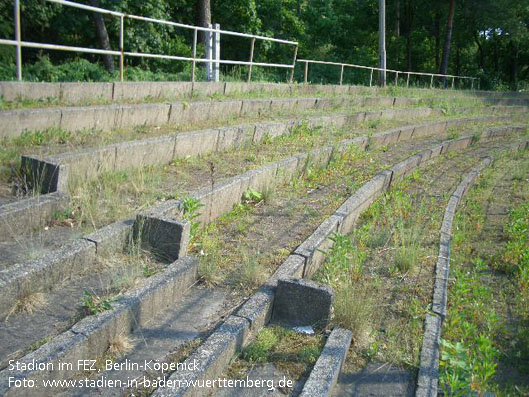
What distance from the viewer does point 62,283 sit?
12.5ft

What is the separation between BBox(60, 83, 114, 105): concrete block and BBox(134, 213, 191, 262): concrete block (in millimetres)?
3774

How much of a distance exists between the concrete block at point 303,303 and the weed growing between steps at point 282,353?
12 cm

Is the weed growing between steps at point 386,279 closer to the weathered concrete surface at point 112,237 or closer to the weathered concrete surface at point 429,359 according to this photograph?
the weathered concrete surface at point 429,359

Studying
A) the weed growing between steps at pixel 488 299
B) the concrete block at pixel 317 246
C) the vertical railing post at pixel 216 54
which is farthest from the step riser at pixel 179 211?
the vertical railing post at pixel 216 54

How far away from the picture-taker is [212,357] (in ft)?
10.2

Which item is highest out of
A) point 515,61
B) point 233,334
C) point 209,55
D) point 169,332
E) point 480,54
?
point 480,54

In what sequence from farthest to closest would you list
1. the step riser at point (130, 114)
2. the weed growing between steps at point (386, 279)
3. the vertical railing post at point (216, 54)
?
the vertical railing post at point (216, 54)
the step riser at point (130, 114)
the weed growing between steps at point (386, 279)

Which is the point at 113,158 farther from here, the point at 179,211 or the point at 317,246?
the point at 317,246

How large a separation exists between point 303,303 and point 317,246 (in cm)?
100

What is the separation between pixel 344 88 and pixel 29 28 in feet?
38.9

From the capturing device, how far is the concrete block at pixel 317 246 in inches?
180

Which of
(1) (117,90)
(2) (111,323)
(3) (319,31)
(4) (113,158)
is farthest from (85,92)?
(3) (319,31)

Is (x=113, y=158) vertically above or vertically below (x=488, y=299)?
above

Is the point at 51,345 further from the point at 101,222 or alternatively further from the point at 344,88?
the point at 344,88
